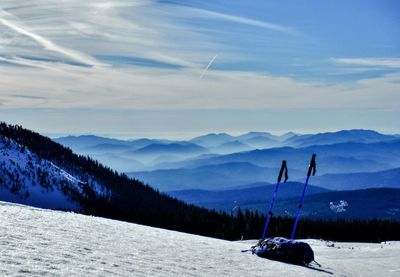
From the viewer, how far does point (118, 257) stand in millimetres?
17203

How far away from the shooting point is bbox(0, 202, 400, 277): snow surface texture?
1400 cm

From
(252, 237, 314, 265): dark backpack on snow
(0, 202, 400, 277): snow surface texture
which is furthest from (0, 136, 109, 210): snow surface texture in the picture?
(252, 237, 314, 265): dark backpack on snow

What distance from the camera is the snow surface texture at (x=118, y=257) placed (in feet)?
45.9

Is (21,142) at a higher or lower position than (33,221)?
higher

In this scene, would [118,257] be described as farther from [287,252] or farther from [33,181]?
[33,181]

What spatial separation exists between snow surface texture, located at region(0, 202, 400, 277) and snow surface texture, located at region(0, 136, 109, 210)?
119937 millimetres

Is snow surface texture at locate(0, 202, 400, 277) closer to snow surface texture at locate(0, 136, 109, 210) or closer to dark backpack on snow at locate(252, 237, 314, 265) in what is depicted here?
dark backpack on snow at locate(252, 237, 314, 265)

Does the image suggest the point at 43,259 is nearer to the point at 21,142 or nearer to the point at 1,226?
the point at 1,226

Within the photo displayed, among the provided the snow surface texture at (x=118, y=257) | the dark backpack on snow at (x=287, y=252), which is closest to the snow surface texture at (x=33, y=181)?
the snow surface texture at (x=118, y=257)

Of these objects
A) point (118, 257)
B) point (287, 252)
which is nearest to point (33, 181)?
point (287, 252)

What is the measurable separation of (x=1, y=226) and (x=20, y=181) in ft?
454

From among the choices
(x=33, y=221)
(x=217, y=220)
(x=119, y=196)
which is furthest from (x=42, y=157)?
(x=33, y=221)

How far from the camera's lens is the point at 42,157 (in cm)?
18312

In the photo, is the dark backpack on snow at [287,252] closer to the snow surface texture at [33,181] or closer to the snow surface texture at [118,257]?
the snow surface texture at [118,257]
